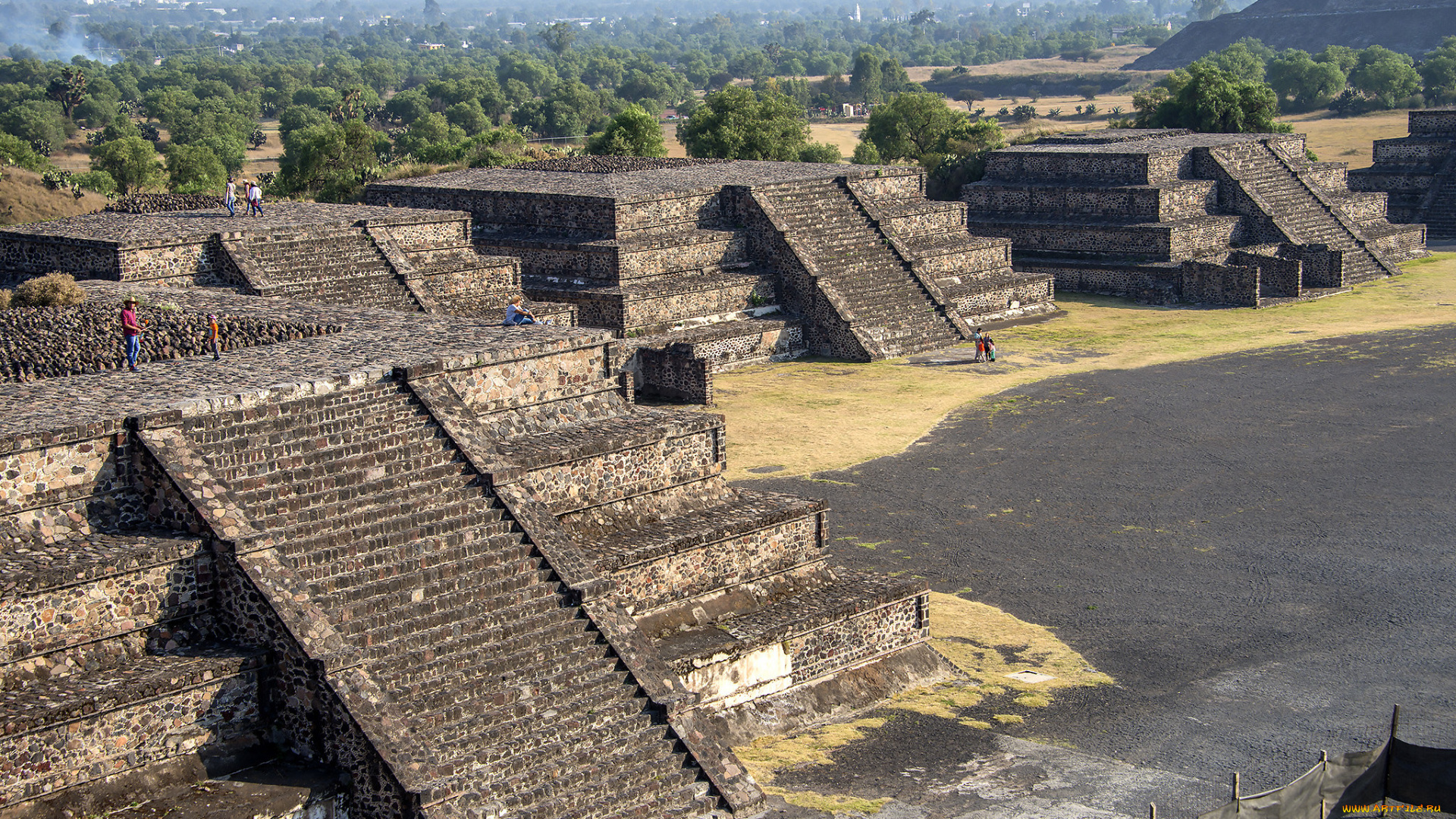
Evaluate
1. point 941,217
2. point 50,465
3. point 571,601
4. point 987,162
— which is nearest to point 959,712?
point 571,601

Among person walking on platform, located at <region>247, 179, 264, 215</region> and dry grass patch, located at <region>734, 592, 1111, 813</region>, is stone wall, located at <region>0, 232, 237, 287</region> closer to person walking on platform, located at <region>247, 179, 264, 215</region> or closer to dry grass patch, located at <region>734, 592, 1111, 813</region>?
person walking on platform, located at <region>247, 179, 264, 215</region>

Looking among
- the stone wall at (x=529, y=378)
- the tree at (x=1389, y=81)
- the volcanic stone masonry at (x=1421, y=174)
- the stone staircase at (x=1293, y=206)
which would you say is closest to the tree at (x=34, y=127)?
the stone staircase at (x=1293, y=206)

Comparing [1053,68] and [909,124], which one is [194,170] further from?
[1053,68]

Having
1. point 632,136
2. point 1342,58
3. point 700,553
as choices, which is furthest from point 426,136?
point 700,553

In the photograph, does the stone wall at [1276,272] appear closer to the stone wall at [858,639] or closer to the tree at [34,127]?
the stone wall at [858,639]

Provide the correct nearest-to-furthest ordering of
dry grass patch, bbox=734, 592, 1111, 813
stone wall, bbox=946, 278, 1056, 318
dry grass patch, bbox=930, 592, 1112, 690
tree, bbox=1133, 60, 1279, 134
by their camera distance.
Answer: dry grass patch, bbox=734, 592, 1111, 813 < dry grass patch, bbox=930, 592, 1112, 690 < stone wall, bbox=946, 278, 1056, 318 < tree, bbox=1133, 60, 1279, 134

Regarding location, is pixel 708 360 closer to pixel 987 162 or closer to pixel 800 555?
pixel 800 555

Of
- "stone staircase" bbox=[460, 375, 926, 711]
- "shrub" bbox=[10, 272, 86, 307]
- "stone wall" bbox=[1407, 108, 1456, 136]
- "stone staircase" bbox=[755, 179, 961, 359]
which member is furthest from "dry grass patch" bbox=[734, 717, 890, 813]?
"stone wall" bbox=[1407, 108, 1456, 136]
